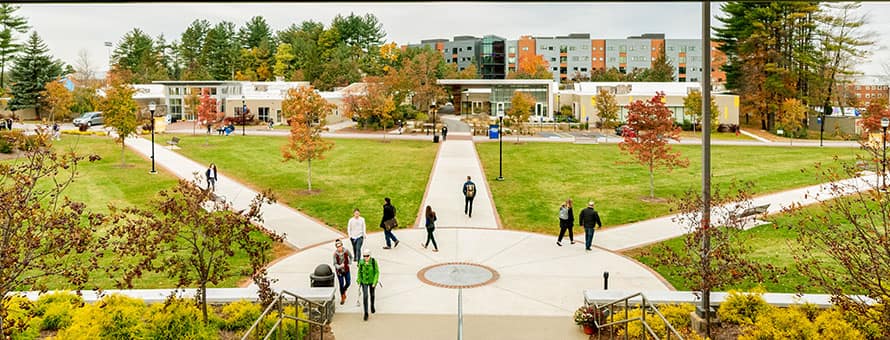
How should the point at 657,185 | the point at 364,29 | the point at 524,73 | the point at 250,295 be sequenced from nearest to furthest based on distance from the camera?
the point at 250,295 < the point at 657,185 < the point at 524,73 < the point at 364,29

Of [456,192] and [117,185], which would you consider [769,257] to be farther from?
[117,185]

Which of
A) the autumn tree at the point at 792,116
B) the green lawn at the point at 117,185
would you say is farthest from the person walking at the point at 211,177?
the autumn tree at the point at 792,116

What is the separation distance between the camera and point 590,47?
11881 centimetres

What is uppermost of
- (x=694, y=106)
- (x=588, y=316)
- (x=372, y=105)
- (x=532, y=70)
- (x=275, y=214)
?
(x=532, y=70)

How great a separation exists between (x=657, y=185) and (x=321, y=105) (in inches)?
562

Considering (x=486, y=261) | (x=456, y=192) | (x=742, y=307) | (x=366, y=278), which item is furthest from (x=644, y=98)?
(x=366, y=278)

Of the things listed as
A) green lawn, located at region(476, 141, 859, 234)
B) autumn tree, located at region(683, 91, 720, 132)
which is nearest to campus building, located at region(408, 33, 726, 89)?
autumn tree, located at region(683, 91, 720, 132)

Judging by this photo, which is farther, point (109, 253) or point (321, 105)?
point (321, 105)

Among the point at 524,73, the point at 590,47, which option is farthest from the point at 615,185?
the point at 590,47

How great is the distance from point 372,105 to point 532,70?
52.1m

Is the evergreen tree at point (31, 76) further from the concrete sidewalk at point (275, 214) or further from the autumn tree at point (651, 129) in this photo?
the autumn tree at point (651, 129)

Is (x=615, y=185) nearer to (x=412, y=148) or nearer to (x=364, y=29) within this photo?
(x=412, y=148)

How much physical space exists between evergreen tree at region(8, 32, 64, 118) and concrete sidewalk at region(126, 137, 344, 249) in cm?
3776

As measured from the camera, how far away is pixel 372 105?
53.0 m
